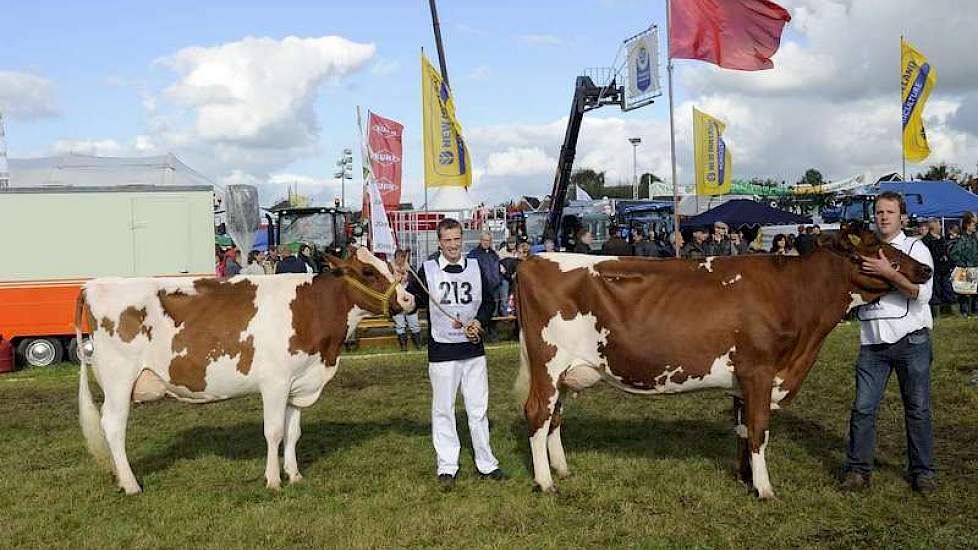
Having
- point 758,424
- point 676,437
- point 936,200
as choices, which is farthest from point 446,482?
point 936,200

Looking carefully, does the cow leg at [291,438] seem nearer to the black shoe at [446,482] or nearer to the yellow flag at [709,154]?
the black shoe at [446,482]

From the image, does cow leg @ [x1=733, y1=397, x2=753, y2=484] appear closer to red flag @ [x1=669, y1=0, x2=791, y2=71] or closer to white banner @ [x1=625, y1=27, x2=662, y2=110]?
red flag @ [x1=669, y1=0, x2=791, y2=71]

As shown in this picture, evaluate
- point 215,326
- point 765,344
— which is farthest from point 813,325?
point 215,326

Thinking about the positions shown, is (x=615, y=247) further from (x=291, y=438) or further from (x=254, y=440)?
(x=291, y=438)

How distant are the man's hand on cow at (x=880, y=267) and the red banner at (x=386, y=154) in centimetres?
1367

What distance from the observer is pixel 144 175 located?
2047 centimetres

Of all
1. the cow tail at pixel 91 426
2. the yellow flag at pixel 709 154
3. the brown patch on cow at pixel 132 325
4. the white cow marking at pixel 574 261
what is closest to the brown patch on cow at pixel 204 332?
the brown patch on cow at pixel 132 325

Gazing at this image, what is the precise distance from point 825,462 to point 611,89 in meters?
23.2

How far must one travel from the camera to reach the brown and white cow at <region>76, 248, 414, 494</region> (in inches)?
281

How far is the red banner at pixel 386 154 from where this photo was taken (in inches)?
754

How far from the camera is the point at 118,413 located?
23.4 feet

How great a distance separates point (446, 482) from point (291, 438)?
1437 millimetres

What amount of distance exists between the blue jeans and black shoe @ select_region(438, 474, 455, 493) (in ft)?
10.1

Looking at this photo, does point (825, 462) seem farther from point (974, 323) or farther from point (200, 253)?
point (200, 253)
